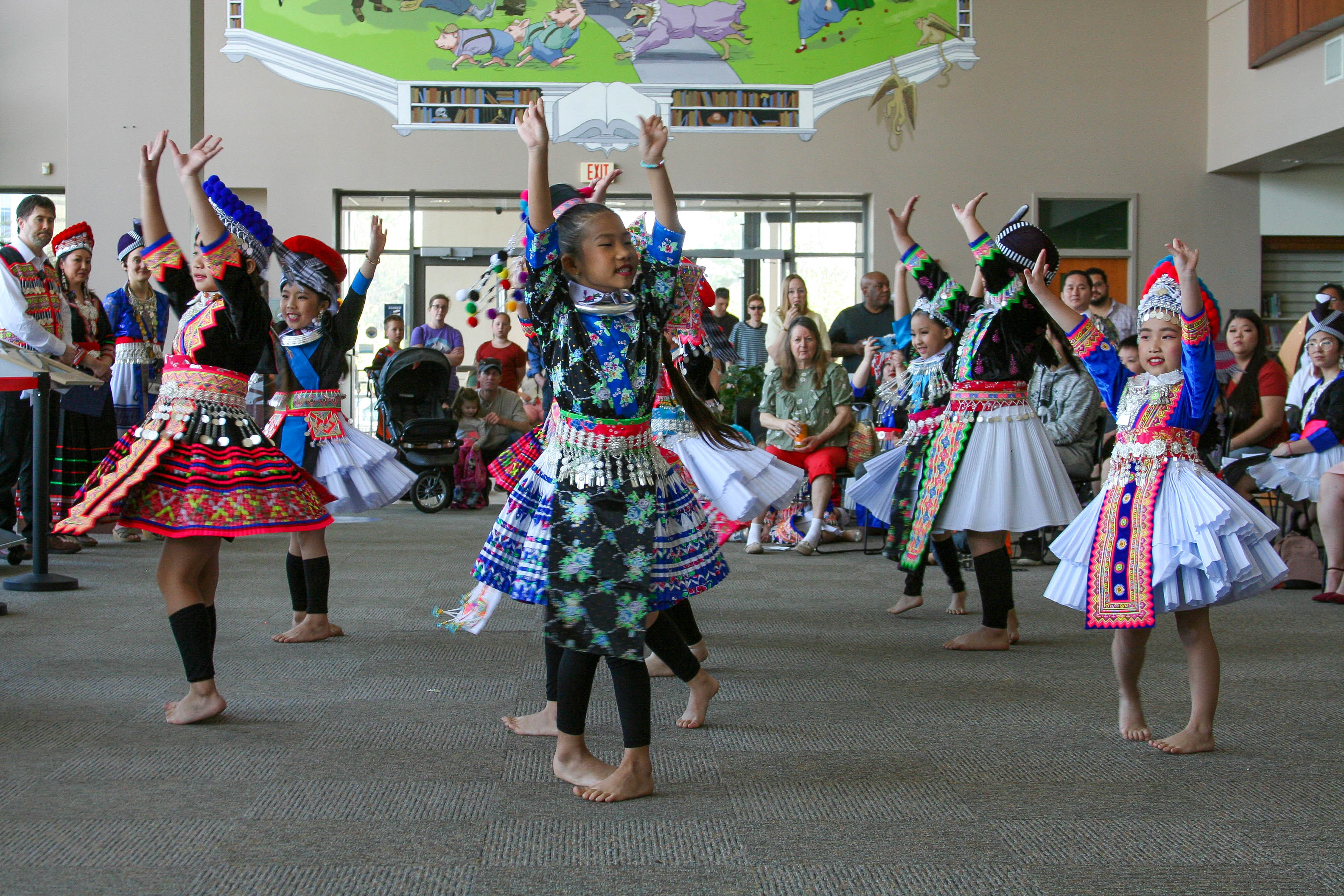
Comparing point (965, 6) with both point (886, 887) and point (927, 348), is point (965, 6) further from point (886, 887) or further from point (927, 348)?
point (886, 887)

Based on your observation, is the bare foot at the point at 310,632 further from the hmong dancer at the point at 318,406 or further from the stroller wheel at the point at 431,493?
the stroller wheel at the point at 431,493

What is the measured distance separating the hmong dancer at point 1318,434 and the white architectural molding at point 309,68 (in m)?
9.87

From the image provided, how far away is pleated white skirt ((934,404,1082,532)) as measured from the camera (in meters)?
4.35

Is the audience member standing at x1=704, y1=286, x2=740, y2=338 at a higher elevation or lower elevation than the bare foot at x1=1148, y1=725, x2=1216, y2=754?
higher

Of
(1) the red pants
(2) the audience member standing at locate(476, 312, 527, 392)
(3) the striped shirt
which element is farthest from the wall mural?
(1) the red pants

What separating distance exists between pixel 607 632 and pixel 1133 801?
1.23m

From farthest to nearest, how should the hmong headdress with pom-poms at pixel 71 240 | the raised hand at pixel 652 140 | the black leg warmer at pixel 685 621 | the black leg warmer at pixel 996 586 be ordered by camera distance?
the hmong headdress with pom-poms at pixel 71 240 < the black leg warmer at pixel 996 586 < the black leg warmer at pixel 685 621 < the raised hand at pixel 652 140

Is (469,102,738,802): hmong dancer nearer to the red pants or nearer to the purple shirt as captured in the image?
the red pants

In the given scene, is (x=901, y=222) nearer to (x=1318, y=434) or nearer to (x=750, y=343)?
(x=1318, y=434)

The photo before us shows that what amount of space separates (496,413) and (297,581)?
6.03m

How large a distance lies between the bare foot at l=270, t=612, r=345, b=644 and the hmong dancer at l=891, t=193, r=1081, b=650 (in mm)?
2238

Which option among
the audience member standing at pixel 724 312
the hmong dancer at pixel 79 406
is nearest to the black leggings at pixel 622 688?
the hmong dancer at pixel 79 406

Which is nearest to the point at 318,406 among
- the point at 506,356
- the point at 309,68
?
the point at 506,356

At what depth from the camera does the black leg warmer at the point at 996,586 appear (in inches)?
175
